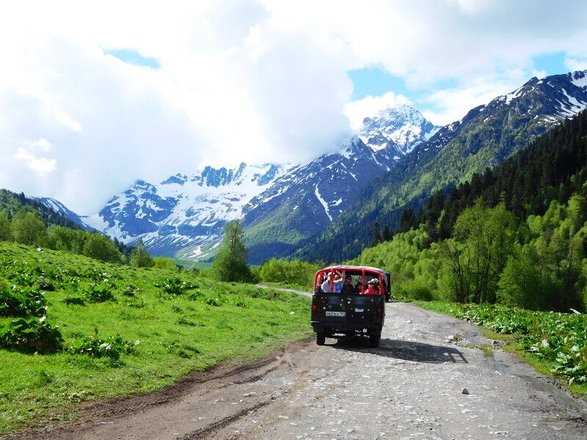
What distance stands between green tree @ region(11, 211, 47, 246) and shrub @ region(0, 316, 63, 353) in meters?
150

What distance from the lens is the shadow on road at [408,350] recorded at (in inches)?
928

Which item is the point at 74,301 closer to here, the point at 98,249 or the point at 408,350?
the point at 408,350

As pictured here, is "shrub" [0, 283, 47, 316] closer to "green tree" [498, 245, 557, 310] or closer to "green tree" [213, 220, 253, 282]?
"green tree" [498, 245, 557, 310]

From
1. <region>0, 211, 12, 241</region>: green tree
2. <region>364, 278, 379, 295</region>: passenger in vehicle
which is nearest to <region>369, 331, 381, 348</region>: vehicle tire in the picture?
<region>364, 278, 379, 295</region>: passenger in vehicle

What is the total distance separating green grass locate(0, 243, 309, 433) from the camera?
14.3 meters

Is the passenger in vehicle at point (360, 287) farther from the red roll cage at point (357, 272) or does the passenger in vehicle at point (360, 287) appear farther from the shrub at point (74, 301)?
the shrub at point (74, 301)

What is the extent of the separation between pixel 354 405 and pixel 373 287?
14.1 meters

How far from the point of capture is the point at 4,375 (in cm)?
1491

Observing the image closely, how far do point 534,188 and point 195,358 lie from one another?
15540cm

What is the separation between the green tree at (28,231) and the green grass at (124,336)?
413 feet

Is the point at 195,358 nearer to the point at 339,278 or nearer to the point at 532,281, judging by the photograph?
the point at 339,278

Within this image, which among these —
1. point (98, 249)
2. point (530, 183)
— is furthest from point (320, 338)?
point (530, 183)

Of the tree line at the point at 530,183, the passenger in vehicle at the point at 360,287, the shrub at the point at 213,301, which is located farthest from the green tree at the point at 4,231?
the passenger in vehicle at the point at 360,287

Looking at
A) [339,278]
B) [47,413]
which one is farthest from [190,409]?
[339,278]
